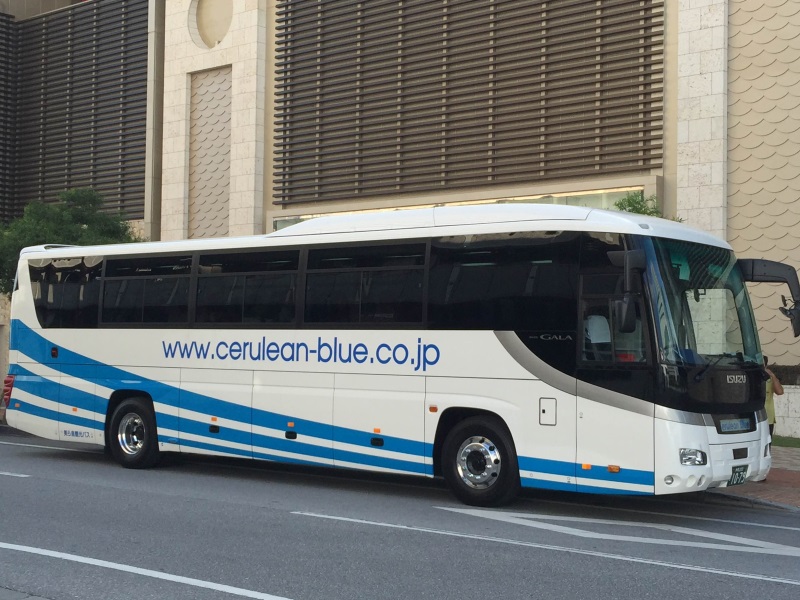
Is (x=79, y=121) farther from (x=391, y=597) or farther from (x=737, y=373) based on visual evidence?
(x=391, y=597)

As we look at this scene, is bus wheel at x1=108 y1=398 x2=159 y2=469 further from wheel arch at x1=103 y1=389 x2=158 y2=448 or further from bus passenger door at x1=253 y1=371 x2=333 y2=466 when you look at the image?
bus passenger door at x1=253 y1=371 x2=333 y2=466

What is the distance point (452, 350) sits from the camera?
12109mm

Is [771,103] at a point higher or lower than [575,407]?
higher

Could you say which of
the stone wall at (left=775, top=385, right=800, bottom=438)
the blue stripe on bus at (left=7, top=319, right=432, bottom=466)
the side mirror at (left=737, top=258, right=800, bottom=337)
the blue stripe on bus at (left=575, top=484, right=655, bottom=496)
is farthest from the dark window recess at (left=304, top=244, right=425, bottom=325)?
the stone wall at (left=775, top=385, right=800, bottom=438)

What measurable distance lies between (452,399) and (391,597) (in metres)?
4.98

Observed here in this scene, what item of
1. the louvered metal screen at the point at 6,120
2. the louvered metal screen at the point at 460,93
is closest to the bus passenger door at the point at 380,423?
the louvered metal screen at the point at 460,93

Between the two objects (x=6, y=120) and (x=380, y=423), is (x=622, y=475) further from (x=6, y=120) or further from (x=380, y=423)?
(x=6, y=120)

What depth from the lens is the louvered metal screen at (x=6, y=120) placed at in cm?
3691

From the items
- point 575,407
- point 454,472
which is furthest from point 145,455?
point 575,407

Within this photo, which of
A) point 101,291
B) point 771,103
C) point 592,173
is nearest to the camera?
point 101,291

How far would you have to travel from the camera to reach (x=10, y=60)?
3716 cm

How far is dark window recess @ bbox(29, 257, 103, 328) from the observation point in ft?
52.5

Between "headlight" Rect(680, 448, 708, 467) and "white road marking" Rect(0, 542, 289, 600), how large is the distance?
4.85m

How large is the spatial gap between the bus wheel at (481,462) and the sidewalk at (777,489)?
276 cm
